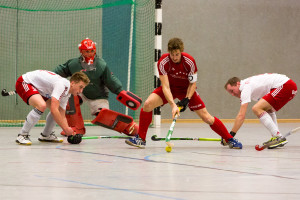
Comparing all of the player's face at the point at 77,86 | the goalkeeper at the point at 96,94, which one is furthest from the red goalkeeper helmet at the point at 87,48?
the player's face at the point at 77,86

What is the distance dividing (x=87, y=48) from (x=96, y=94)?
0.62m

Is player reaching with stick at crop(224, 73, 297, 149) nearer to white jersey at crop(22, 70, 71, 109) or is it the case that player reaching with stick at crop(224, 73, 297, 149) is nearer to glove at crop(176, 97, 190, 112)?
glove at crop(176, 97, 190, 112)

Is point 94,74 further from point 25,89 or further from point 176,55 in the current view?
point 176,55

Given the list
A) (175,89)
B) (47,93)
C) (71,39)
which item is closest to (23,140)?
(47,93)

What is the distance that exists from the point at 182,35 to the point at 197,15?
0.54 meters

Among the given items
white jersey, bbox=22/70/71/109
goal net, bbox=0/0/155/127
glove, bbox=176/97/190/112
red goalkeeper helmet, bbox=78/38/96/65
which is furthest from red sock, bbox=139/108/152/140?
goal net, bbox=0/0/155/127

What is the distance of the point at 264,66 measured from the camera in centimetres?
1083

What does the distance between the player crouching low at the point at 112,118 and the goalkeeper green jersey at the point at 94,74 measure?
0.72 ft

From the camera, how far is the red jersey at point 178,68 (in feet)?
15.5

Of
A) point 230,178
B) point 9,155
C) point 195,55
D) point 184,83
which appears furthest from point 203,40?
point 230,178

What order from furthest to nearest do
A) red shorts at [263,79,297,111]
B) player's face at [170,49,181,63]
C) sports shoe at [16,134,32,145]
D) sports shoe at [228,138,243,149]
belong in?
red shorts at [263,79,297,111] → sports shoe at [16,134,32,145] → sports shoe at [228,138,243,149] → player's face at [170,49,181,63]

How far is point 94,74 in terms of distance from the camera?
6.38m

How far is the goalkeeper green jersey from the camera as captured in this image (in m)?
6.36

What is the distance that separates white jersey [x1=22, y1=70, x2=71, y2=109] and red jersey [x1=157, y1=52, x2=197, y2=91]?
3.20ft
